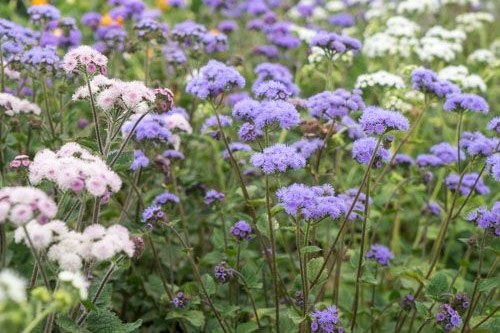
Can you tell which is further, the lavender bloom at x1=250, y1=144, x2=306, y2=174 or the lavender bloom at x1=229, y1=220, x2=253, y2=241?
the lavender bloom at x1=229, y1=220, x2=253, y2=241

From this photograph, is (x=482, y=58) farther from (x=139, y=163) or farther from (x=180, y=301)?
(x=180, y=301)

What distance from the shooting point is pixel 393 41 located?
622 centimetres

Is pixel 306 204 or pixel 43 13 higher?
pixel 43 13

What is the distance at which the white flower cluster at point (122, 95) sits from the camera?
334 cm

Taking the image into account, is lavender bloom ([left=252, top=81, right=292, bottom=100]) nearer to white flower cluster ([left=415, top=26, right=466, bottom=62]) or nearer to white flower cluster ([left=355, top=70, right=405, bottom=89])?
white flower cluster ([left=355, top=70, right=405, bottom=89])

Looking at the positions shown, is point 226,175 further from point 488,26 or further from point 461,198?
point 488,26

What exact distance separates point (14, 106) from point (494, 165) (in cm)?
272

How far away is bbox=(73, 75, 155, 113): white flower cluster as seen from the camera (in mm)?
3336

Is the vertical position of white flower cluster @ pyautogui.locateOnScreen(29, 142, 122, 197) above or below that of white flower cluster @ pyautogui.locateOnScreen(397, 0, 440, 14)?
below

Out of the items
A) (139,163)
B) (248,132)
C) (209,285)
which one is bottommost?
(209,285)

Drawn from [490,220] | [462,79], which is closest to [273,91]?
[490,220]

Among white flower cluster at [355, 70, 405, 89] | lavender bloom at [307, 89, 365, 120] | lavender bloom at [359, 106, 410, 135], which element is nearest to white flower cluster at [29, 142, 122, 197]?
lavender bloom at [359, 106, 410, 135]

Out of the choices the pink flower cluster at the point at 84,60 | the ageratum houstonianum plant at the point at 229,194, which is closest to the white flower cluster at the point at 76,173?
the ageratum houstonianum plant at the point at 229,194

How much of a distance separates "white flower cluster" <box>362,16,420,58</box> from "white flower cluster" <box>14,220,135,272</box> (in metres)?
3.91
